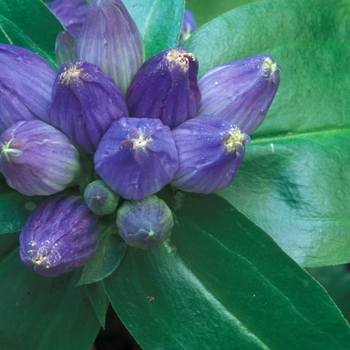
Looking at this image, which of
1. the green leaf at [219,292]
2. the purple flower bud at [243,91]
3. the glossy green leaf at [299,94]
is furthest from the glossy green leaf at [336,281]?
the purple flower bud at [243,91]

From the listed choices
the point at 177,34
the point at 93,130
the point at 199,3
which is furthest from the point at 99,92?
the point at 199,3

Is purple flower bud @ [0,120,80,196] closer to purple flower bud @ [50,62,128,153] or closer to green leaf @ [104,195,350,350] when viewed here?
purple flower bud @ [50,62,128,153]

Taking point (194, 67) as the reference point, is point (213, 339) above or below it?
below

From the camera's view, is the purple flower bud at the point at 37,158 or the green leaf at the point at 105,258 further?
the green leaf at the point at 105,258

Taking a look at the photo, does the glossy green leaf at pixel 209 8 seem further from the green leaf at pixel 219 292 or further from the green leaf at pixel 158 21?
the green leaf at pixel 219 292

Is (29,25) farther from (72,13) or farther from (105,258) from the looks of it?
(105,258)

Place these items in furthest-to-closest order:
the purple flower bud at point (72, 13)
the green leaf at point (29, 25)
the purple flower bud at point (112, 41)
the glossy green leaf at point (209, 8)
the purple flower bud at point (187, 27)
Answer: the glossy green leaf at point (209, 8)
the purple flower bud at point (187, 27)
the purple flower bud at point (72, 13)
the green leaf at point (29, 25)
the purple flower bud at point (112, 41)

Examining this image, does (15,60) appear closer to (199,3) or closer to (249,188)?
(249,188)
